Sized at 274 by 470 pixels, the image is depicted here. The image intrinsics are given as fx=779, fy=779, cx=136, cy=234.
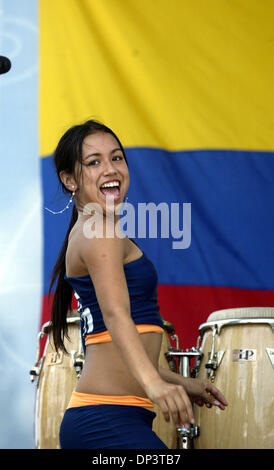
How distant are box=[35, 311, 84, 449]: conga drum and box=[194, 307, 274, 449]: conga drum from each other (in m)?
0.53

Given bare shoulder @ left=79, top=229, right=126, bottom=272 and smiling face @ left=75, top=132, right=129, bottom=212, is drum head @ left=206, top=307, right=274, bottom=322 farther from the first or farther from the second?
bare shoulder @ left=79, top=229, right=126, bottom=272

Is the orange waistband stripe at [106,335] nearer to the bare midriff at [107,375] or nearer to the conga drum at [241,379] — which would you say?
the bare midriff at [107,375]

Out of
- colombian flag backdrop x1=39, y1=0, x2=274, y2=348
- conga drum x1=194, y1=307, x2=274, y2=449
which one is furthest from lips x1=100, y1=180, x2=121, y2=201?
colombian flag backdrop x1=39, y1=0, x2=274, y2=348

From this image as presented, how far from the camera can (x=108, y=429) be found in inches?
72.2

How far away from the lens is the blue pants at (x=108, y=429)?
183 centimetres

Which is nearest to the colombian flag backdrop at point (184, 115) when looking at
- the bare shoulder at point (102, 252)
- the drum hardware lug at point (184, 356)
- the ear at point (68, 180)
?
the drum hardware lug at point (184, 356)

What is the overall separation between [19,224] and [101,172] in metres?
1.90

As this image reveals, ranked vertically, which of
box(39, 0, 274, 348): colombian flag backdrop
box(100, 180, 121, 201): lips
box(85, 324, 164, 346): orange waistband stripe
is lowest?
box(85, 324, 164, 346): orange waistband stripe

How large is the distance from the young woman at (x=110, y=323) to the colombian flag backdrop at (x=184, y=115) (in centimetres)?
164

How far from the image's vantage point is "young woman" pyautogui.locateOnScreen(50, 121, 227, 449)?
1740 millimetres

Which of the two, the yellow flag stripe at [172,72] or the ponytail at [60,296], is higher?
the yellow flag stripe at [172,72]

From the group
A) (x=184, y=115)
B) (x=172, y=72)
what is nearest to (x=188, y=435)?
(x=184, y=115)

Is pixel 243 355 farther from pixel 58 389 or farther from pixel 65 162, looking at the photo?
pixel 65 162
